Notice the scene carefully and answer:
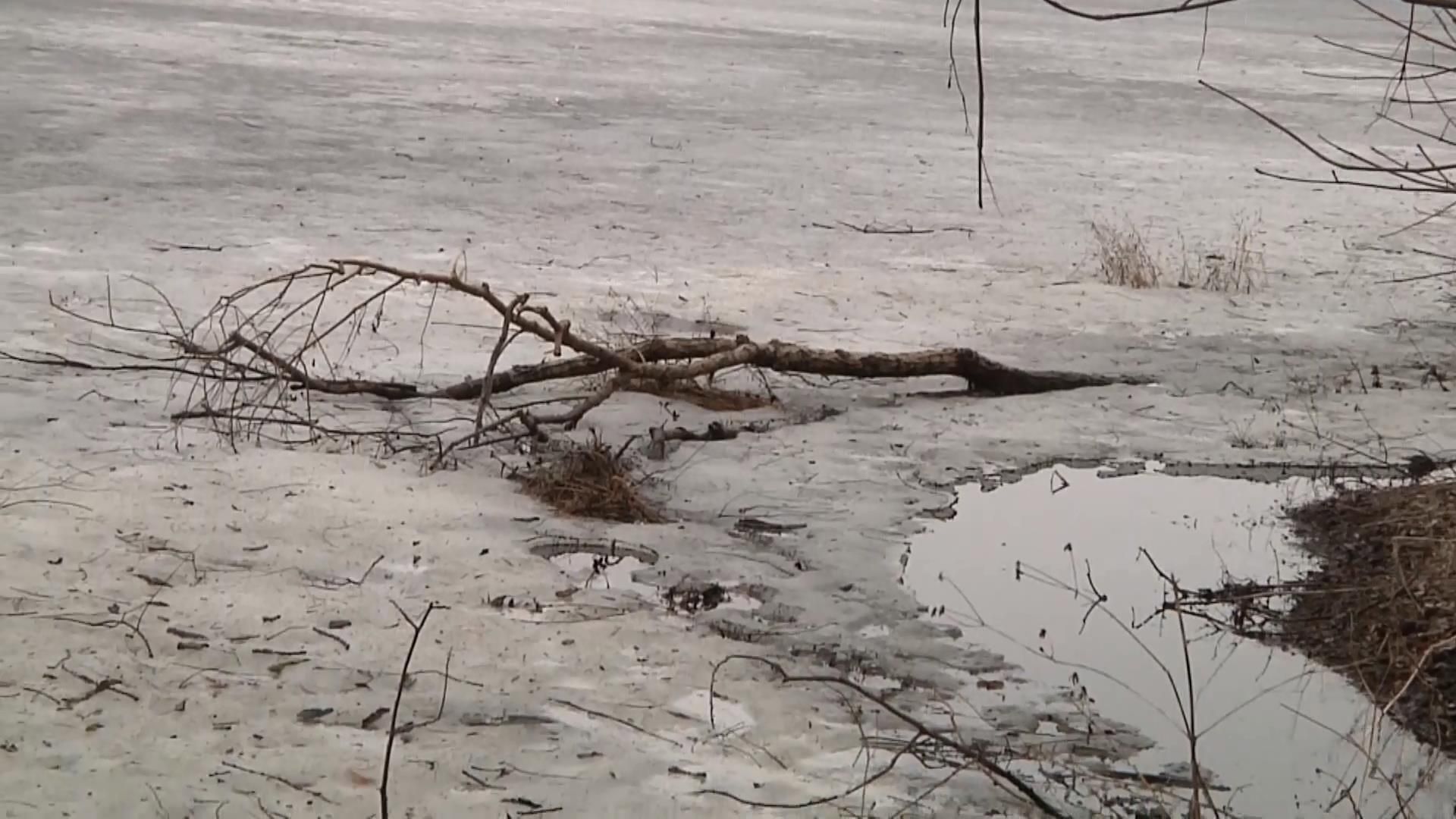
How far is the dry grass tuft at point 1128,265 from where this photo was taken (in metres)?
10.1

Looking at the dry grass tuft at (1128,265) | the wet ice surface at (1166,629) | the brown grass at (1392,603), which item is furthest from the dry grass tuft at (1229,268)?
the brown grass at (1392,603)

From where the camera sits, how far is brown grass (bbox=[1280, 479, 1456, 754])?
166 inches

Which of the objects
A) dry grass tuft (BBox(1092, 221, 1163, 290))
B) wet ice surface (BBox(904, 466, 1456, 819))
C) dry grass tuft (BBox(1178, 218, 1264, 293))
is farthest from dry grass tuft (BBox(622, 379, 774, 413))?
dry grass tuft (BBox(1178, 218, 1264, 293))

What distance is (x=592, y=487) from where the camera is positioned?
5598mm

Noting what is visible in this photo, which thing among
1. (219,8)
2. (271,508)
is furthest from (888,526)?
(219,8)

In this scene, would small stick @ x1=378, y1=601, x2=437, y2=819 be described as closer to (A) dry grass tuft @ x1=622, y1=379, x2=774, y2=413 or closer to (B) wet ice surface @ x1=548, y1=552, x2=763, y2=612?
(B) wet ice surface @ x1=548, y1=552, x2=763, y2=612

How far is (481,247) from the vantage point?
33.5 ft

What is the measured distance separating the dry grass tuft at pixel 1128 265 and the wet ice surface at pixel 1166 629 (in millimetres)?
3980

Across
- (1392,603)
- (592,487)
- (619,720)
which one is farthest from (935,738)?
(592,487)

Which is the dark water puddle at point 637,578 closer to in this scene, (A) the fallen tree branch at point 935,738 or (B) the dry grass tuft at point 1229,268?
(A) the fallen tree branch at point 935,738

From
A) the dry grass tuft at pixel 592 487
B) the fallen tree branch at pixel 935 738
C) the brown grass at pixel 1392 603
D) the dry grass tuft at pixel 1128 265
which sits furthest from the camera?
the dry grass tuft at pixel 1128 265

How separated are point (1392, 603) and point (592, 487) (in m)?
2.68

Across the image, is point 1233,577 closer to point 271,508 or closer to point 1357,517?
point 1357,517

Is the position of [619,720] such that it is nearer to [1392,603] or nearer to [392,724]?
[392,724]
